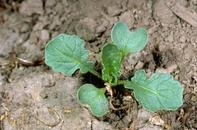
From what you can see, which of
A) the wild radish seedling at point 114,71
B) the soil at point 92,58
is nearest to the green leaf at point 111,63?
the wild radish seedling at point 114,71

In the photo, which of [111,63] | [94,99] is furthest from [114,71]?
[94,99]

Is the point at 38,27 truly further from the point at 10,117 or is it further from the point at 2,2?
the point at 10,117

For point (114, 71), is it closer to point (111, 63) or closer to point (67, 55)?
point (111, 63)

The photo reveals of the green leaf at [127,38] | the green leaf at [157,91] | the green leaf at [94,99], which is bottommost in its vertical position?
the green leaf at [94,99]

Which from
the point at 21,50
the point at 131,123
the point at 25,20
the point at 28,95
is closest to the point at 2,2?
the point at 25,20

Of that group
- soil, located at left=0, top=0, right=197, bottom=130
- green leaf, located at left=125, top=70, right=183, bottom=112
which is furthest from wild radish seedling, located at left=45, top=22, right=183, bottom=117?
soil, located at left=0, top=0, right=197, bottom=130

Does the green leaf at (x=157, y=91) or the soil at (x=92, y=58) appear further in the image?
the soil at (x=92, y=58)

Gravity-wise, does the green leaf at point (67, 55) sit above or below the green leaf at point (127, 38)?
below

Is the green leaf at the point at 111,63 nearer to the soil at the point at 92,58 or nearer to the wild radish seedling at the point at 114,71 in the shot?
the wild radish seedling at the point at 114,71
